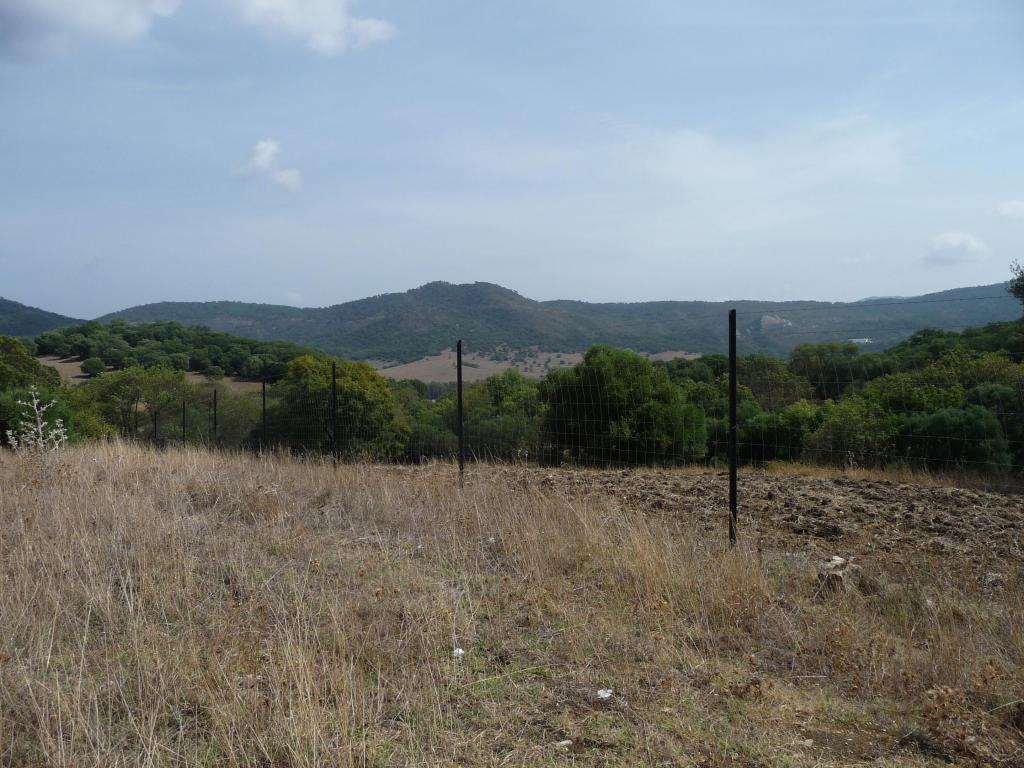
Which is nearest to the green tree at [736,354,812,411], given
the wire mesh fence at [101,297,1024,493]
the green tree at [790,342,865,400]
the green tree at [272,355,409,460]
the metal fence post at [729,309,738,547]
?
the wire mesh fence at [101,297,1024,493]

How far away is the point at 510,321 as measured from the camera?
2500 inches

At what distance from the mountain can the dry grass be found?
260ft

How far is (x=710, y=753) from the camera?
10.7 ft

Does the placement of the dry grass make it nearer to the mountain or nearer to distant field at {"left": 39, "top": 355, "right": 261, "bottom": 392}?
distant field at {"left": 39, "top": 355, "right": 261, "bottom": 392}

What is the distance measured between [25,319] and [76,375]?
4482 centimetres

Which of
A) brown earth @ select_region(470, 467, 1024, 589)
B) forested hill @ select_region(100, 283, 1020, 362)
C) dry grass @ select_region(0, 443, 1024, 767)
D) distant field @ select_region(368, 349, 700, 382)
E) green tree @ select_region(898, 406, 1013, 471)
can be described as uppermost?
forested hill @ select_region(100, 283, 1020, 362)

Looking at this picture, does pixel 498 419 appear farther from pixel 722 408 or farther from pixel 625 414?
pixel 722 408

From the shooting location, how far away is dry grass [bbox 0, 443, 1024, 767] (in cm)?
329

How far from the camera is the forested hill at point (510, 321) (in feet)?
24.5

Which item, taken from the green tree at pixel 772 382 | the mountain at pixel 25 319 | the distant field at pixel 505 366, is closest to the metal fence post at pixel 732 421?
the green tree at pixel 772 382

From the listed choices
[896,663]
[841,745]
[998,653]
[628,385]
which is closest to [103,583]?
[841,745]

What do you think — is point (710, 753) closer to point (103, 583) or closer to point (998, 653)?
point (998, 653)

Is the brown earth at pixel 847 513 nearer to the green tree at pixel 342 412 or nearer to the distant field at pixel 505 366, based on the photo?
the distant field at pixel 505 366

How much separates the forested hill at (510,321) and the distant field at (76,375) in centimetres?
1410
